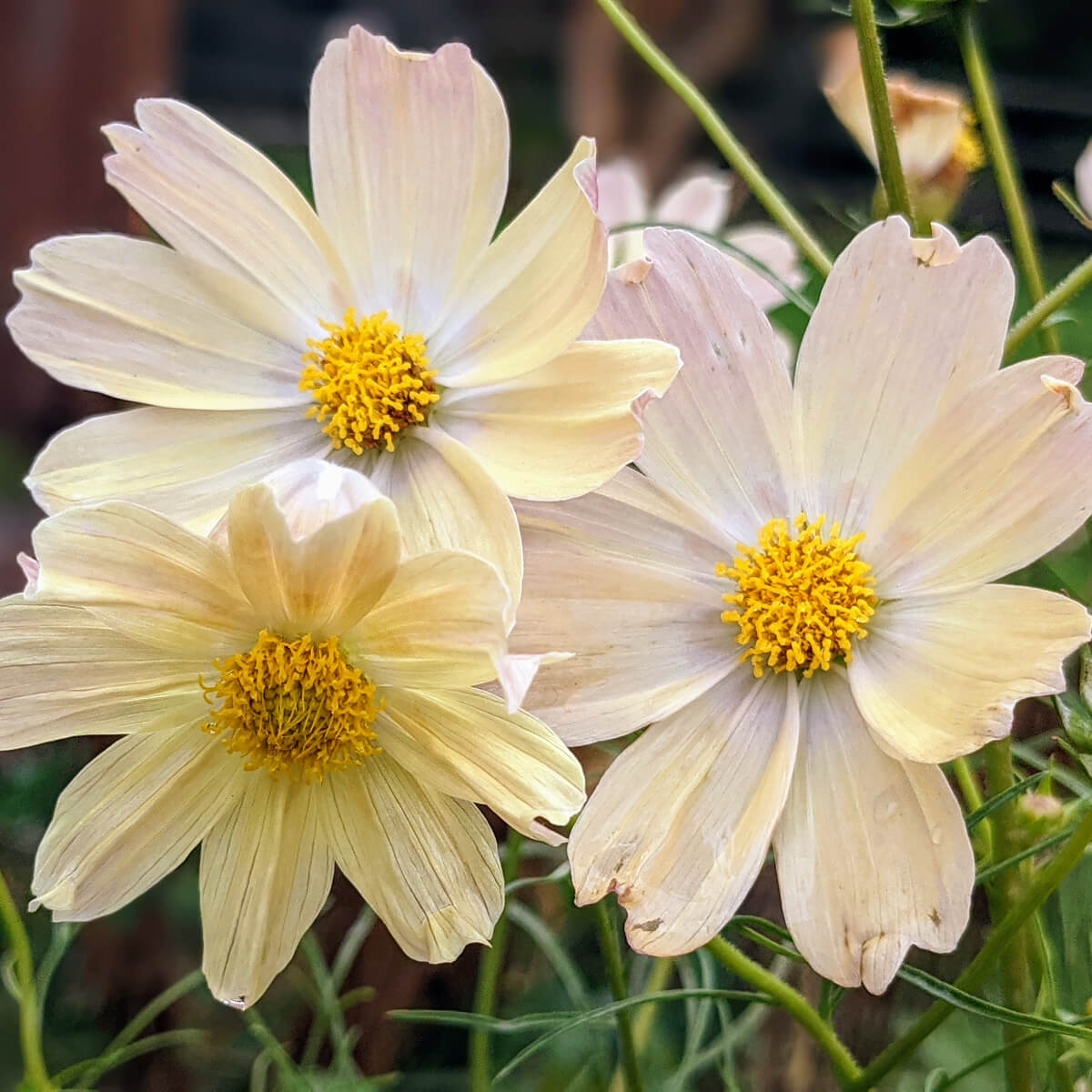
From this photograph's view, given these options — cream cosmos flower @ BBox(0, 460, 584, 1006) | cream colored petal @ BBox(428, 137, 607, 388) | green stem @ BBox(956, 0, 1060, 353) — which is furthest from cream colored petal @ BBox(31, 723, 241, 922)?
green stem @ BBox(956, 0, 1060, 353)

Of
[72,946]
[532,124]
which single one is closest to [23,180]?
[532,124]

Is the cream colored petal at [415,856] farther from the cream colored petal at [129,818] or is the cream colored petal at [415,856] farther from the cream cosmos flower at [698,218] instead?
the cream cosmos flower at [698,218]

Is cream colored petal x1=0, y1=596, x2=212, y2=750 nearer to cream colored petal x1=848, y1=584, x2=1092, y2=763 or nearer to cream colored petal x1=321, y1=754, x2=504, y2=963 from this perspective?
cream colored petal x1=321, y1=754, x2=504, y2=963

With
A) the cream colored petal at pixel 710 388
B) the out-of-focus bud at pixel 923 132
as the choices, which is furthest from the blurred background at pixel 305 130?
the cream colored petal at pixel 710 388

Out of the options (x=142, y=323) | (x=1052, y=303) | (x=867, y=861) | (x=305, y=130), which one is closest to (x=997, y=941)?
(x=867, y=861)

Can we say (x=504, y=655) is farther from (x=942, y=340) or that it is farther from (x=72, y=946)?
(x=72, y=946)
